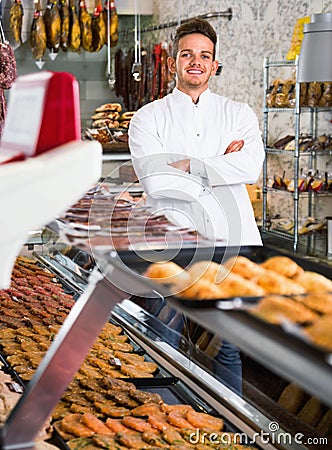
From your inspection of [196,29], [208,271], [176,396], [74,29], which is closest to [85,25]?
[74,29]

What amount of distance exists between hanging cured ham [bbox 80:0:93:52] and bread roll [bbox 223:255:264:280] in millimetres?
7648

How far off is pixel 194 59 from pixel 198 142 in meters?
0.44

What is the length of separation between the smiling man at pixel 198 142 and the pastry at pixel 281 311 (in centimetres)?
238

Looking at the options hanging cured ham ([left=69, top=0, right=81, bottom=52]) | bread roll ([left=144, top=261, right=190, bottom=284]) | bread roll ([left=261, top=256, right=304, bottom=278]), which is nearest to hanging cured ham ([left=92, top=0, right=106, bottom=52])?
hanging cured ham ([left=69, top=0, right=81, bottom=52])

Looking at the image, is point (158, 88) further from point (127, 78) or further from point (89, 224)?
point (89, 224)

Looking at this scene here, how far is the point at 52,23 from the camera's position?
346 inches

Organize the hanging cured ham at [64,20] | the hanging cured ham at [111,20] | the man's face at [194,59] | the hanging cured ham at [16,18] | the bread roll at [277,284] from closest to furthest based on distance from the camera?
the bread roll at [277,284]
the man's face at [194,59]
the hanging cured ham at [16,18]
the hanging cured ham at [64,20]
the hanging cured ham at [111,20]

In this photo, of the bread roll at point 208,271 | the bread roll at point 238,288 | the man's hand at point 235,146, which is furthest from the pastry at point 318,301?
the man's hand at point 235,146

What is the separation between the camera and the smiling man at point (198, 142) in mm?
3895

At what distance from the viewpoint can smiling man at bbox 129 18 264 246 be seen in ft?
12.8

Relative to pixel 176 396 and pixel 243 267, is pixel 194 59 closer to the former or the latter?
pixel 176 396

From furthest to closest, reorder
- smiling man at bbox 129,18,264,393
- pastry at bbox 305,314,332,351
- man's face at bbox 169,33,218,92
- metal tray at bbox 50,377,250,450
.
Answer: man's face at bbox 169,33,218,92 → smiling man at bbox 129,18,264,393 → metal tray at bbox 50,377,250,450 → pastry at bbox 305,314,332,351

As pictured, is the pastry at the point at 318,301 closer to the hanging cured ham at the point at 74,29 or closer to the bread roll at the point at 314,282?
the bread roll at the point at 314,282

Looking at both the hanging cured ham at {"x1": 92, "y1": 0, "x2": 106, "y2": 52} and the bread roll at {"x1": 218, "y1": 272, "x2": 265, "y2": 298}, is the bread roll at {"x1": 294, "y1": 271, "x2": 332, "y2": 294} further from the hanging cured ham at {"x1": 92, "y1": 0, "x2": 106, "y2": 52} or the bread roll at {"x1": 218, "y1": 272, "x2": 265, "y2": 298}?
the hanging cured ham at {"x1": 92, "y1": 0, "x2": 106, "y2": 52}
